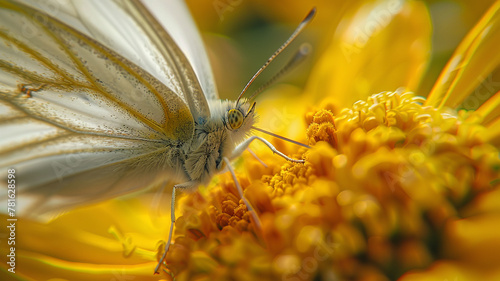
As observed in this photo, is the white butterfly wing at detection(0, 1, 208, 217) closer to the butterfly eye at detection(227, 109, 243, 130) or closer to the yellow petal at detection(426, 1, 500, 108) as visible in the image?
the butterfly eye at detection(227, 109, 243, 130)

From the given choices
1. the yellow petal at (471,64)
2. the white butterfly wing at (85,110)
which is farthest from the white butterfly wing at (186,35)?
the yellow petal at (471,64)

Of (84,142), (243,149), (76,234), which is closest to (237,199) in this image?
(243,149)

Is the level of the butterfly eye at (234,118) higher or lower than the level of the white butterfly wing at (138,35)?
lower

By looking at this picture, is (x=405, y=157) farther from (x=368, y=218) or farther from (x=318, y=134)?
(x=318, y=134)

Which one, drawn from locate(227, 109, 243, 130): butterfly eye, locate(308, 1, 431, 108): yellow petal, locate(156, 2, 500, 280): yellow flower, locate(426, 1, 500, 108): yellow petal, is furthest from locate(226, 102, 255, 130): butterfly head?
locate(426, 1, 500, 108): yellow petal

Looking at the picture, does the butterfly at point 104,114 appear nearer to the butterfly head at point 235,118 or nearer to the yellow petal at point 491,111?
the butterfly head at point 235,118
